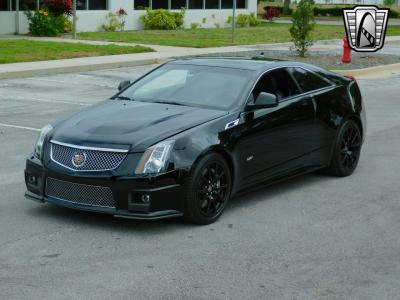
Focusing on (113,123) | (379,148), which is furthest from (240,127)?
(379,148)

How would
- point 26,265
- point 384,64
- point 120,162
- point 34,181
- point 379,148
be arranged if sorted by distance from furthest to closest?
point 384,64 → point 379,148 → point 34,181 → point 120,162 → point 26,265

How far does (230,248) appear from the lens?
6.53m

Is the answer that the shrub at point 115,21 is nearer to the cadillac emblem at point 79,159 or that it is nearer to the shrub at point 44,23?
the shrub at point 44,23

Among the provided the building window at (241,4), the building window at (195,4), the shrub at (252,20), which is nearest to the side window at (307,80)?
the building window at (195,4)

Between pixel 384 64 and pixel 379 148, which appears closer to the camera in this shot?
pixel 379 148

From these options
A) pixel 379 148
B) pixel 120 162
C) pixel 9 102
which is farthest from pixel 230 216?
pixel 9 102

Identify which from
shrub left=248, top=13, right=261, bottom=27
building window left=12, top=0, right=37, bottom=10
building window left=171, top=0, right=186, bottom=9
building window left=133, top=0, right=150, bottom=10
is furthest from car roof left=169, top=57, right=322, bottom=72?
shrub left=248, top=13, right=261, bottom=27

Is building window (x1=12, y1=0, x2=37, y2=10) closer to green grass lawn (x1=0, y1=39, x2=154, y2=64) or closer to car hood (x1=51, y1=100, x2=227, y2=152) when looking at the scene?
green grass lawn (x1=0, y1=39, x2=154, y2=64)

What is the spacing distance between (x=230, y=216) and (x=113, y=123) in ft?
4.47

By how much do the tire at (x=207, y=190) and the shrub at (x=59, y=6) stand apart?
2726 cm

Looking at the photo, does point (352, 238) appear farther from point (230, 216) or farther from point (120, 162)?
point (120, 162)

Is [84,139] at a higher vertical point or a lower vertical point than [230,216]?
higher

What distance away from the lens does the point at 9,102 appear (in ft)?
50.7

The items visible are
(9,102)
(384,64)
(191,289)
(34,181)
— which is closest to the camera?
(191,289)
